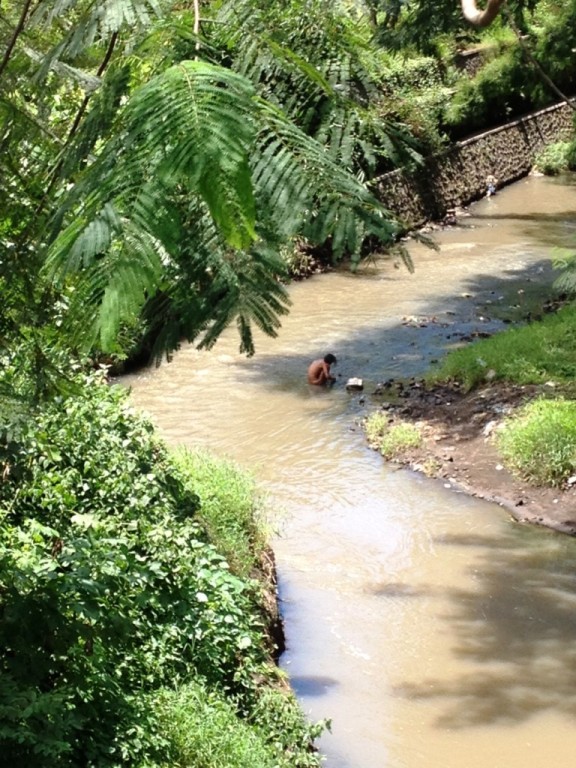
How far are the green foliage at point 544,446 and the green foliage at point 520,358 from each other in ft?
4.11

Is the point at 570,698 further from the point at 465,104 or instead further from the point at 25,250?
the point at 465,104

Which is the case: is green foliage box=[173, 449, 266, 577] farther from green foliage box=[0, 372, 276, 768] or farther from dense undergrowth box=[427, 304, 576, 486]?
dense undergrowth box=[427, 304, 576, 486]

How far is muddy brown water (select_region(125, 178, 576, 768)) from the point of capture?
6.92 m

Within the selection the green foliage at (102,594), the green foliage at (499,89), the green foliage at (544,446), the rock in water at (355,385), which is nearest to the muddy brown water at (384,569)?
the rock in water at (355,385)

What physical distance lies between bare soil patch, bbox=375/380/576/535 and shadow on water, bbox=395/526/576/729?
0.42 m

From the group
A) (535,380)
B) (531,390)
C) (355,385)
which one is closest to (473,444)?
(531,390)

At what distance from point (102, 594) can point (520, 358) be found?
8500 mm

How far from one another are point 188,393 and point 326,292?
16.0ft

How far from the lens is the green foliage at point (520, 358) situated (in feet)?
39.2

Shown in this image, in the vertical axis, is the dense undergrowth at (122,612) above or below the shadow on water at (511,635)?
above

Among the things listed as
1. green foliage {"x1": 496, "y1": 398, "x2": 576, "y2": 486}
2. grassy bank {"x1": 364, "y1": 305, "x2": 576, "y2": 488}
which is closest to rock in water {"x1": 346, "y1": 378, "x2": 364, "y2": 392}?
grassy bank {"x1": 364, "y1": 305, "x2": 576, "y2": 488}

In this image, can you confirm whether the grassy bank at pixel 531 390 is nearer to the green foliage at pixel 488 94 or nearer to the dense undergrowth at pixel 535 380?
the dense undergrowth at pixel 535 380

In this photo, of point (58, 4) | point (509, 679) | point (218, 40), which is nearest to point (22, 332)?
point (58, 4)

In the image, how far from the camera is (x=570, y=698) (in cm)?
728
